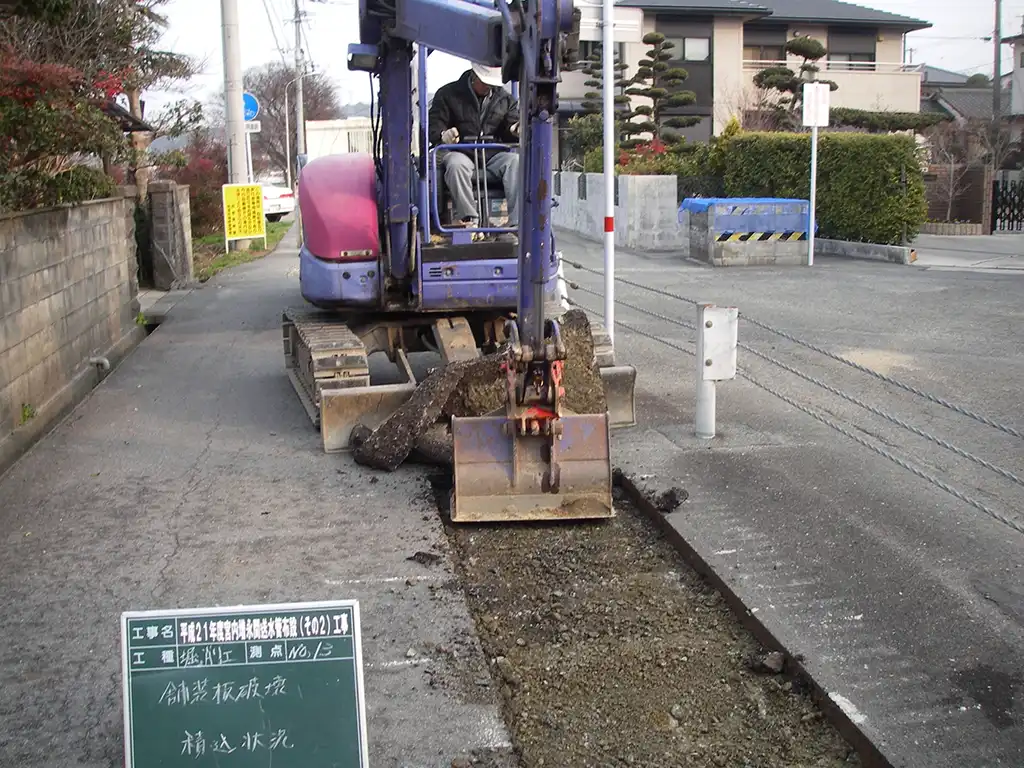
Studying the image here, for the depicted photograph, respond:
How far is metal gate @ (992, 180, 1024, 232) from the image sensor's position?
89.8 ft

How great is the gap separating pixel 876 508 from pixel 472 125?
4.27m

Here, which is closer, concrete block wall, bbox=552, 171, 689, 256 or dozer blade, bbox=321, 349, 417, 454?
dozer blade, bbox=321, 349, 417, 454

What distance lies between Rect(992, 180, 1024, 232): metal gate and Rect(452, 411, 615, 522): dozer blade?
77.9 feet

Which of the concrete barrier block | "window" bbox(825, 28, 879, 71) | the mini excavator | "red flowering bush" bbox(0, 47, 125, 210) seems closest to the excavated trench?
the mini excavator

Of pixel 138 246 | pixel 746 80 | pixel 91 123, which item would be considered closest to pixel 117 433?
pixel 91 123

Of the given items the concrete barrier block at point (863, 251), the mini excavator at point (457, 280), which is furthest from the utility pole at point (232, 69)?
Answer: the mini excavator at point (457, 280)

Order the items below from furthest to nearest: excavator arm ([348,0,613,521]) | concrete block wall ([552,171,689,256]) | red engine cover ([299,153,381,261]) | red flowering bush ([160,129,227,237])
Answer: red flowering bush ([160,129,227,237]) → concrete block wall ([552,171,689,256]) → red engine cover ([299,153,381,261]) → excavator arm ([348,0,613,521])

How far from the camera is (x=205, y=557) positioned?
233 inches

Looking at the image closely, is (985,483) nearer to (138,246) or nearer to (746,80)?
(138,246)

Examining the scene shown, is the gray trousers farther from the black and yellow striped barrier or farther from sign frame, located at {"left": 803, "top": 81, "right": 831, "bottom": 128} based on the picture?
sign frame, located at {"left": 803, "top": 81, "right": 831, "bottom": 128}

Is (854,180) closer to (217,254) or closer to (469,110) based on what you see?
(217,254)

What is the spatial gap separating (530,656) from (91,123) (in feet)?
24.4

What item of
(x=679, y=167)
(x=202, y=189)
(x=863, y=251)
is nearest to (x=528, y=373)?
(x=863, y=251)

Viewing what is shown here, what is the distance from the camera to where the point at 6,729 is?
416 centimetres
